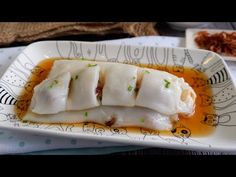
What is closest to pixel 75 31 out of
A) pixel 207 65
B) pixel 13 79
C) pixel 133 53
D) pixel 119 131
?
pixel 133 53

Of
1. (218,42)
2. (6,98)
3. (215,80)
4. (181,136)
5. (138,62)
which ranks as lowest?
(181,136)

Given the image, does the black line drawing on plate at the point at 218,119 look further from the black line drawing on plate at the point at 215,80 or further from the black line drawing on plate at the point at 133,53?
the black line drawing on plate at the point at 133,53

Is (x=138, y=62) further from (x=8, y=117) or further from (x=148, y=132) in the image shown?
(x=8, y=117)

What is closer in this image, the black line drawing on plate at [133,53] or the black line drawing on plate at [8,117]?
the black line drawing on plate at [8,117]

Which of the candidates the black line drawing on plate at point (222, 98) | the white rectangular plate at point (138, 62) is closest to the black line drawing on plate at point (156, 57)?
the white rectangular plate at point (138, 62)
